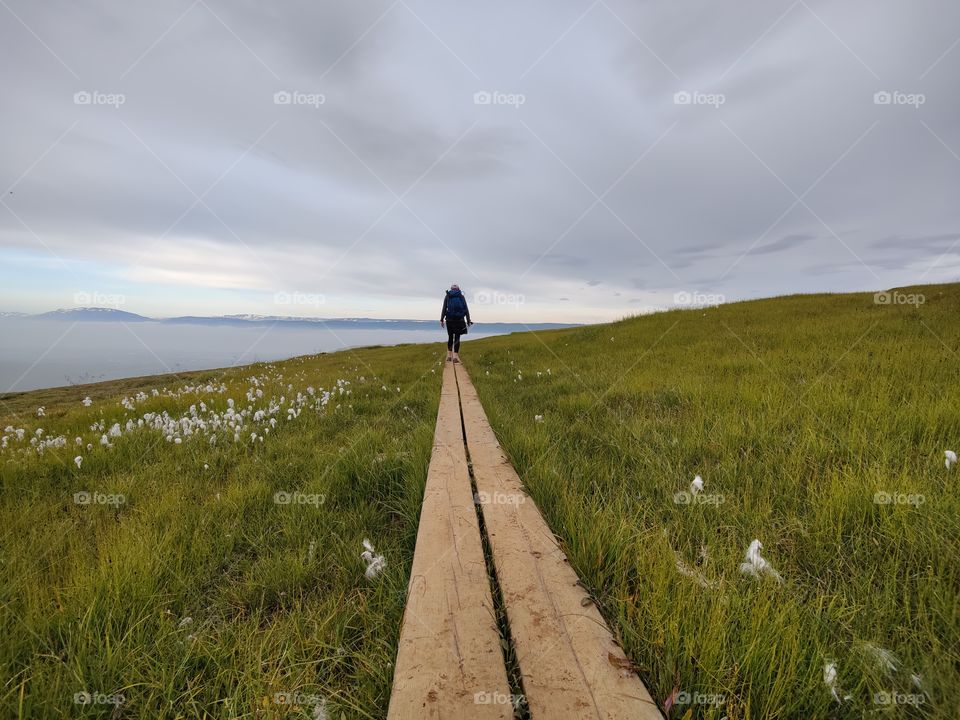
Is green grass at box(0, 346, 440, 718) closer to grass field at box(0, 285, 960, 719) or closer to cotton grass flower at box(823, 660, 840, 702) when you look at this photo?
grass field at box(0, 285, 960, 719)

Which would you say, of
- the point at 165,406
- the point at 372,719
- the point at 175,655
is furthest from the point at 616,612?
the point at 165,406

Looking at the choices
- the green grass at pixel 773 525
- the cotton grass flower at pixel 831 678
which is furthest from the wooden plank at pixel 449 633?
the cotton grass flower at pixel 831 678

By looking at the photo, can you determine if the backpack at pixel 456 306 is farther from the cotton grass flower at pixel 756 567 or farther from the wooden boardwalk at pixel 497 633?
the cotton grass flower at pixel 756 567

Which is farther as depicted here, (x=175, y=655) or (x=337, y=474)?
(x=337, y=474)

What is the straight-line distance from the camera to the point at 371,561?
286 centimetres

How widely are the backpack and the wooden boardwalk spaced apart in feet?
46.0

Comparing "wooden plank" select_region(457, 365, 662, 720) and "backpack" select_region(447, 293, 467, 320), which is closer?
"wooden plank" select_region(457, 365, 662, 720)

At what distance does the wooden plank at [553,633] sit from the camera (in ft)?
5.14

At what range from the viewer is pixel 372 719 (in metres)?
1.68

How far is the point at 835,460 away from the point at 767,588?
8.56 feet

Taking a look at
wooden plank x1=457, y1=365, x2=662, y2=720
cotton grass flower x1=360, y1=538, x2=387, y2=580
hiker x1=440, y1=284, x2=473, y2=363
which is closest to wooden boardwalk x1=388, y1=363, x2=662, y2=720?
wooden plank x1=457, y1=365, x2=662, y2=720

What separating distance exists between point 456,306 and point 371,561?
14.6 m

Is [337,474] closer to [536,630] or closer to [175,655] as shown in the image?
[175,655]

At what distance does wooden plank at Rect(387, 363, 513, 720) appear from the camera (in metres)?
1.58
